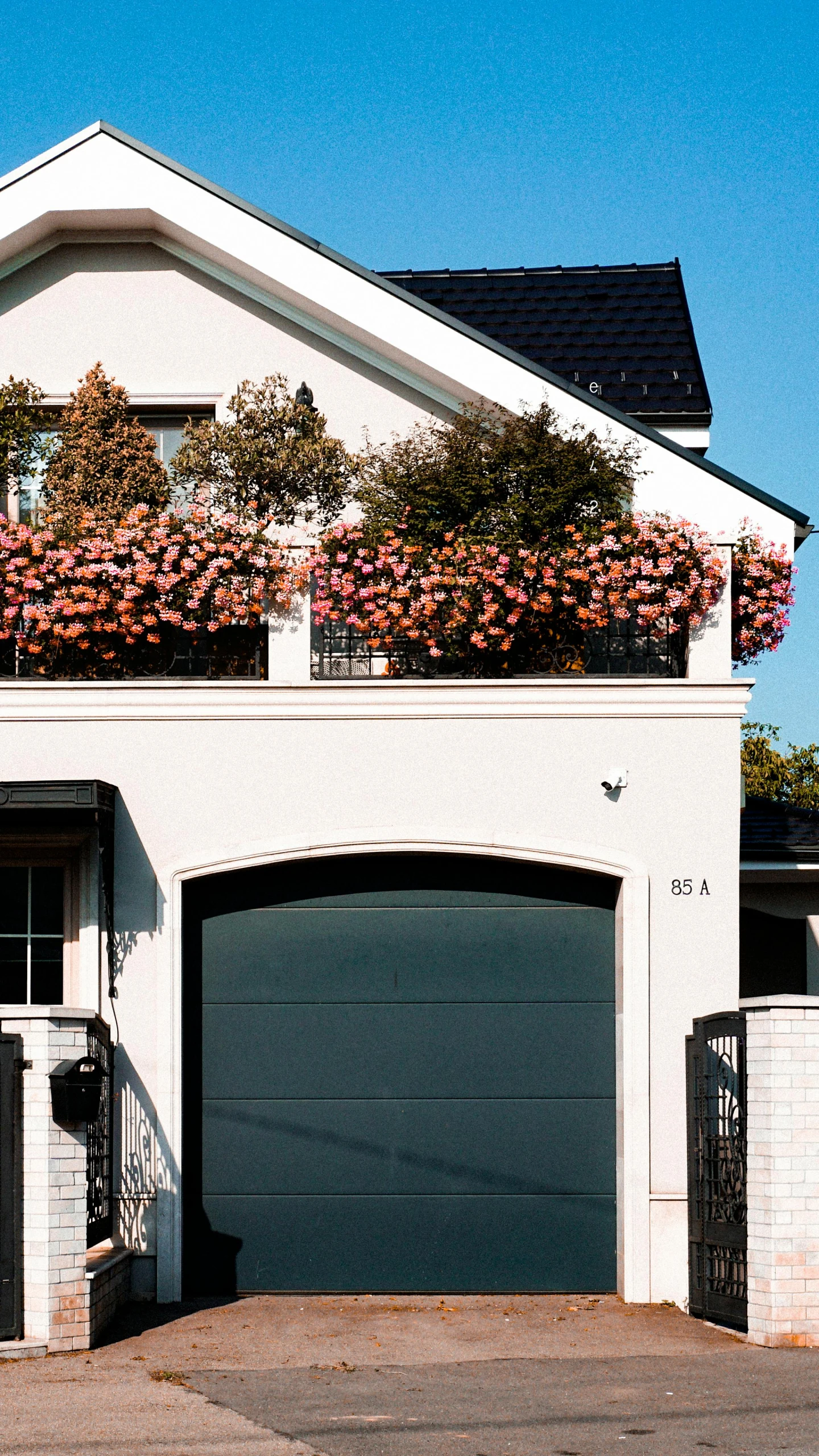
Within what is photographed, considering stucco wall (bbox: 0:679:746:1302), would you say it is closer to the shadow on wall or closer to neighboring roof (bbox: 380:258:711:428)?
the shadow on wall

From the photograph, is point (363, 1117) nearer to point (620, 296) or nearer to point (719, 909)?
point (719, 909)

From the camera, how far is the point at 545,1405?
730 centimetres

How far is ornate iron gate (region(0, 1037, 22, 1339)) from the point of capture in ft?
27.2

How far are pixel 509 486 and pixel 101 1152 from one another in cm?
506

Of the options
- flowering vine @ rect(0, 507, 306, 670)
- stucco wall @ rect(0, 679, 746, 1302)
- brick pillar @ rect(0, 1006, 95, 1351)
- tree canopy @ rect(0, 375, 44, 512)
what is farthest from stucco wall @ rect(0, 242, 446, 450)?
brick pillar @ rect(0, 1006, 95, 1351)

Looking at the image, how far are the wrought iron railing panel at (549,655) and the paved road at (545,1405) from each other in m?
4.38

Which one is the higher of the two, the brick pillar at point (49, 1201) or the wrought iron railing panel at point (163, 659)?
the wrought iron railing panel at point (163, 659)

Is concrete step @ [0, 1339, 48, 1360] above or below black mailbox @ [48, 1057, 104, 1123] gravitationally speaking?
below

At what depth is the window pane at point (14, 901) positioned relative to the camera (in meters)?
10.6

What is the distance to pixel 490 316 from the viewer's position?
15453 mm

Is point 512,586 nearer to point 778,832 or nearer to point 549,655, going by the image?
point 549,655

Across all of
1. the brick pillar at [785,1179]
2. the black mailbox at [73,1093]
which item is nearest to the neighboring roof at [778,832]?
the brick pillar at [785,1179]

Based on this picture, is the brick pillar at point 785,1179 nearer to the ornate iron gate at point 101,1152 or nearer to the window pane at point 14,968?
the ornate iron gate at point 101,1152

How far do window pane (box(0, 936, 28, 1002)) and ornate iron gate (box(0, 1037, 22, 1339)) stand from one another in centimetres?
216
